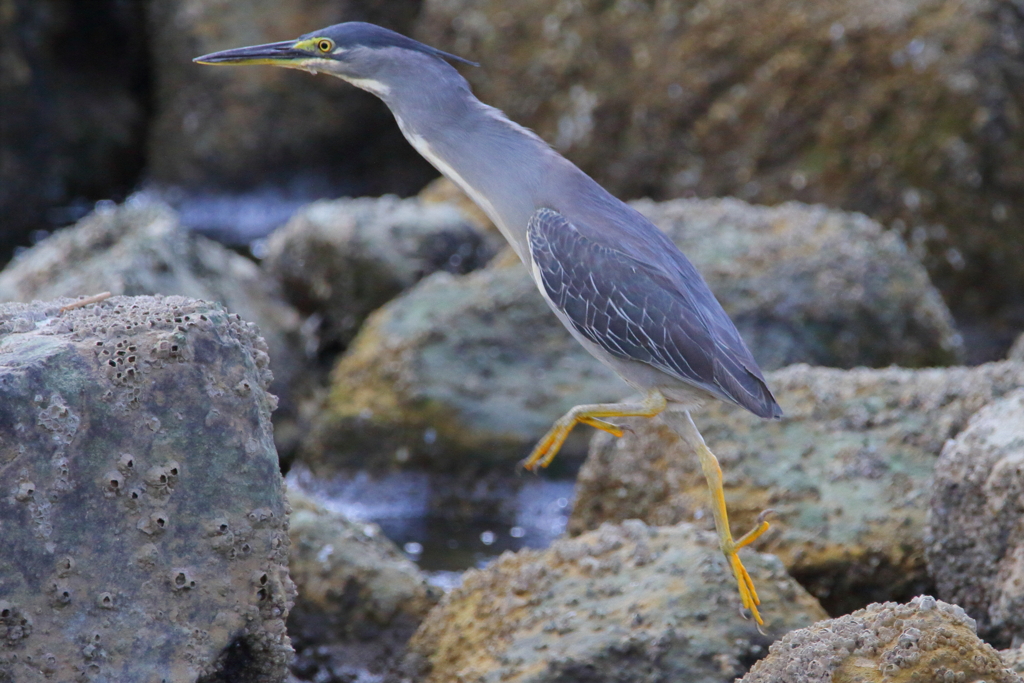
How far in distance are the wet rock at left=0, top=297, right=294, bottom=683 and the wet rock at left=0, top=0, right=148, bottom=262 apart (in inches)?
307

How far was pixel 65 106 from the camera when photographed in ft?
35.8

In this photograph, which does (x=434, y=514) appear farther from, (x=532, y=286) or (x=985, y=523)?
(x=985, y=523)

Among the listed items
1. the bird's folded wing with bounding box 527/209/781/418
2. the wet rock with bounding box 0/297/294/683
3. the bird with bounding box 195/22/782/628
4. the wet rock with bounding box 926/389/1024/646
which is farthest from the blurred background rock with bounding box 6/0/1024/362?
the wet rock with bounding box 0/297/294/683

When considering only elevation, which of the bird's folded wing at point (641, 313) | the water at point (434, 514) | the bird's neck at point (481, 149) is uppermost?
the bird's neck at point (481, 149)

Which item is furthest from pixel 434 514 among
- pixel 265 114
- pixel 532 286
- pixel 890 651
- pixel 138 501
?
pixel 265 114

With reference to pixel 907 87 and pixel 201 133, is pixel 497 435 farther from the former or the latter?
pixel 201 133

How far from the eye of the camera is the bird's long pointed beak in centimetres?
348

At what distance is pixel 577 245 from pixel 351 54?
0.89m

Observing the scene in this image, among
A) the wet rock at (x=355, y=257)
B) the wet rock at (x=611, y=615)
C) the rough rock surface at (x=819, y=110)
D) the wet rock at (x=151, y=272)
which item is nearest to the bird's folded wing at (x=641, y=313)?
the wet rock at (x=611, y=615)

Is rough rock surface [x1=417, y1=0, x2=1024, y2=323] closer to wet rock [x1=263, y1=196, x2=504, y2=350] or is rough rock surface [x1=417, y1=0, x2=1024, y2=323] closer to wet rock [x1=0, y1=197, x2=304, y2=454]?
wet rock [x1=263, y1=196, x2=504, y2=350]

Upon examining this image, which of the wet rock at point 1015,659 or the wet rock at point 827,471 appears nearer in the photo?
the wet rock at point 1015,659

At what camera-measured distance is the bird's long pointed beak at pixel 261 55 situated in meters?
3.48

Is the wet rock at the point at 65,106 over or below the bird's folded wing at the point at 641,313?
below

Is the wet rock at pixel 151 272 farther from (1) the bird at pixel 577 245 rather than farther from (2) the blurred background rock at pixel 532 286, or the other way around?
(1) the bird at pixel 577 245
